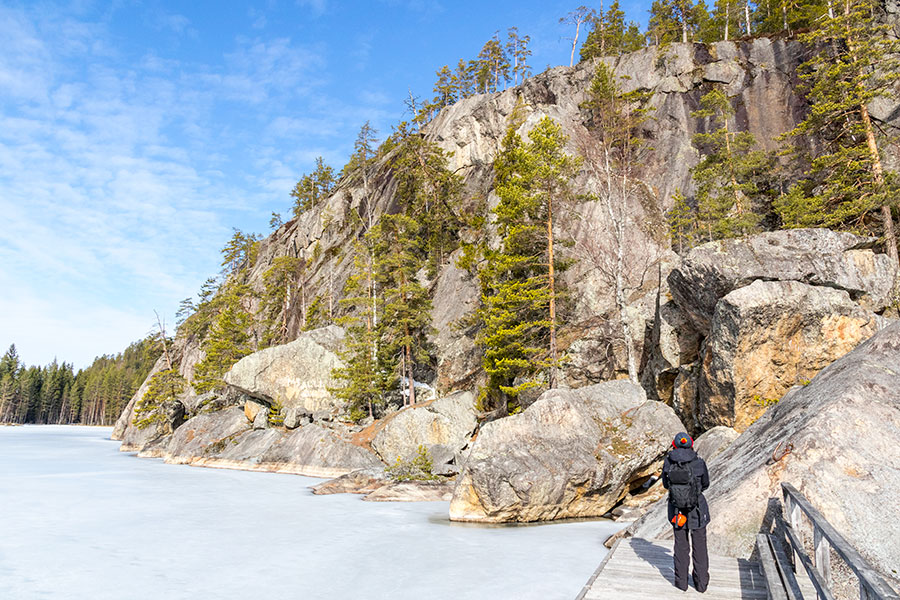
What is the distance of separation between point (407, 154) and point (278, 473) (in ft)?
105

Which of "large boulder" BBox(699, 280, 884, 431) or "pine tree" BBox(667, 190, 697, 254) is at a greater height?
"pine tree" BBox(667, 190, 697, 254)

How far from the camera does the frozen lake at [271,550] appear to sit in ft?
32.9

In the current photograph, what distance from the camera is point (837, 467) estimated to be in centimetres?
765

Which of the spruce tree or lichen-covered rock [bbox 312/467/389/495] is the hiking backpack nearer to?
lichen-covered rock [bbox 312/467/389/495]

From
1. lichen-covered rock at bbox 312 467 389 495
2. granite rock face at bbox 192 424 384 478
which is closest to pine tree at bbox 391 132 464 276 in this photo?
granite rock face at bbox 192 424 384 478

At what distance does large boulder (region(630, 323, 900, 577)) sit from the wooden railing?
71 centimetres

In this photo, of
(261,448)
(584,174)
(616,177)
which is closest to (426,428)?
(261,448)

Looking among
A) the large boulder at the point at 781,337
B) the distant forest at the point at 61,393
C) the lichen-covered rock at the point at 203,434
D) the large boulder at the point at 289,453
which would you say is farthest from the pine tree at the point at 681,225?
the distant forest at the point at 61,393

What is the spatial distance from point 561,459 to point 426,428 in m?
13.5

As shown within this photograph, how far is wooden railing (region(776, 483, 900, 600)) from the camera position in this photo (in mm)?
2897

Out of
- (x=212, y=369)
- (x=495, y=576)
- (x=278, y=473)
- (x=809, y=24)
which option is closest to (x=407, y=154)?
(x=212, y=369)

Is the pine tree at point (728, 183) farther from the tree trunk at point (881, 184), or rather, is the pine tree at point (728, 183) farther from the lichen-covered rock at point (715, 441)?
the lichen-covered rock at point (715, 441)

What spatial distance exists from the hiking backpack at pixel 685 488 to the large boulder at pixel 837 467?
211 centimetres

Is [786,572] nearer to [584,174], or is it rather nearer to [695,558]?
[695,558]
